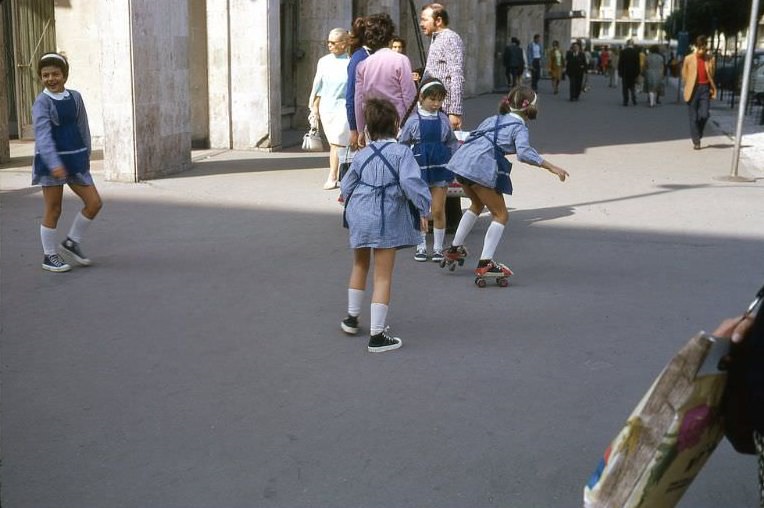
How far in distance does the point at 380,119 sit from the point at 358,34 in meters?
3.88

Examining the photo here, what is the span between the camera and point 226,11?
15938 millimetres

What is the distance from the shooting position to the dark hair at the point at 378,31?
30.3 ft

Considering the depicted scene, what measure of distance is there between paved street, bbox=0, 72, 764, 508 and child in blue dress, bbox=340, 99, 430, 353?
324 mm

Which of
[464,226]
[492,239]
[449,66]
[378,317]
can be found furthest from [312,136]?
[378,317]

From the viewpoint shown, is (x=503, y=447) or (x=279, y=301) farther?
(x=279, y=301)

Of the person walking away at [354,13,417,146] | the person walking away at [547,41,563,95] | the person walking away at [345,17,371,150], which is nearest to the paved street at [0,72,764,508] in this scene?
the person walking away at [345,17,371,150]

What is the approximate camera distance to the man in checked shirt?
963 cm

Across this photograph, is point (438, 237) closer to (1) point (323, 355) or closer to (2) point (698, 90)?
(1) point (323, 355)

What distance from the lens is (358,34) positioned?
9719 millimetres

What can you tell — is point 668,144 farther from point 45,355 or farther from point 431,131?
point 45,355

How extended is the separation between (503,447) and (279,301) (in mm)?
2867

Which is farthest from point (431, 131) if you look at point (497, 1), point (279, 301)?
point (497, 1)

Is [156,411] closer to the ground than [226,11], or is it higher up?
closer to the ground

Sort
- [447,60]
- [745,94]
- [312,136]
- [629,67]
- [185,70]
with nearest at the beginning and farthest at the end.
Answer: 1. [447,60]
2. [312,136]
3. [185,70]
4. [745,94]
5. [629,67]
